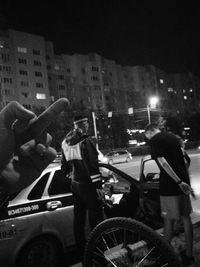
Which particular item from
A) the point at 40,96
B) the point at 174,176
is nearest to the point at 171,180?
the point at 174,176

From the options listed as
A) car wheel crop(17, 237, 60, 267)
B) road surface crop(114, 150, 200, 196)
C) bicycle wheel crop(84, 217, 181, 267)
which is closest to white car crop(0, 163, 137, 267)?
car wheel crop(17, 237, 60, 267)

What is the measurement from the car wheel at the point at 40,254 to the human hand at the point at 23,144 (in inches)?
128

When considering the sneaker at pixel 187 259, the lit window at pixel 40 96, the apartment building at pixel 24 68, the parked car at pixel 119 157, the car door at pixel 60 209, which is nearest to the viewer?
the sneaker at pixel 187 259

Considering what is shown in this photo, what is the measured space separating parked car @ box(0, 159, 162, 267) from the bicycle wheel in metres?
1.97

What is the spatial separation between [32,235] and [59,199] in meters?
0.67

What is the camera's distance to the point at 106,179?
7.16 m

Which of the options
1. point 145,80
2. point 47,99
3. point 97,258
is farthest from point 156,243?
point 145,80

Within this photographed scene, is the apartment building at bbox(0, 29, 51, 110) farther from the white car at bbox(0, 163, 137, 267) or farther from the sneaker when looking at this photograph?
the sneaker

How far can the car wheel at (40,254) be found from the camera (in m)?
4.86

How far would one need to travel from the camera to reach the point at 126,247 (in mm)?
2496

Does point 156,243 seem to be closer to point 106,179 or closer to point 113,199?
point 113,199

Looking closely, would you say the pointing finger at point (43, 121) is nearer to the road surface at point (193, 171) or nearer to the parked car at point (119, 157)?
the road surface at point (193, 171)

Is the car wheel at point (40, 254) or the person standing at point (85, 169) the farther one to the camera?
the car wheel at point (40, 254)

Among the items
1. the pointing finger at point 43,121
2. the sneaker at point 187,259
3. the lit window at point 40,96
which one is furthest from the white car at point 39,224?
the lit window at point 40,96
